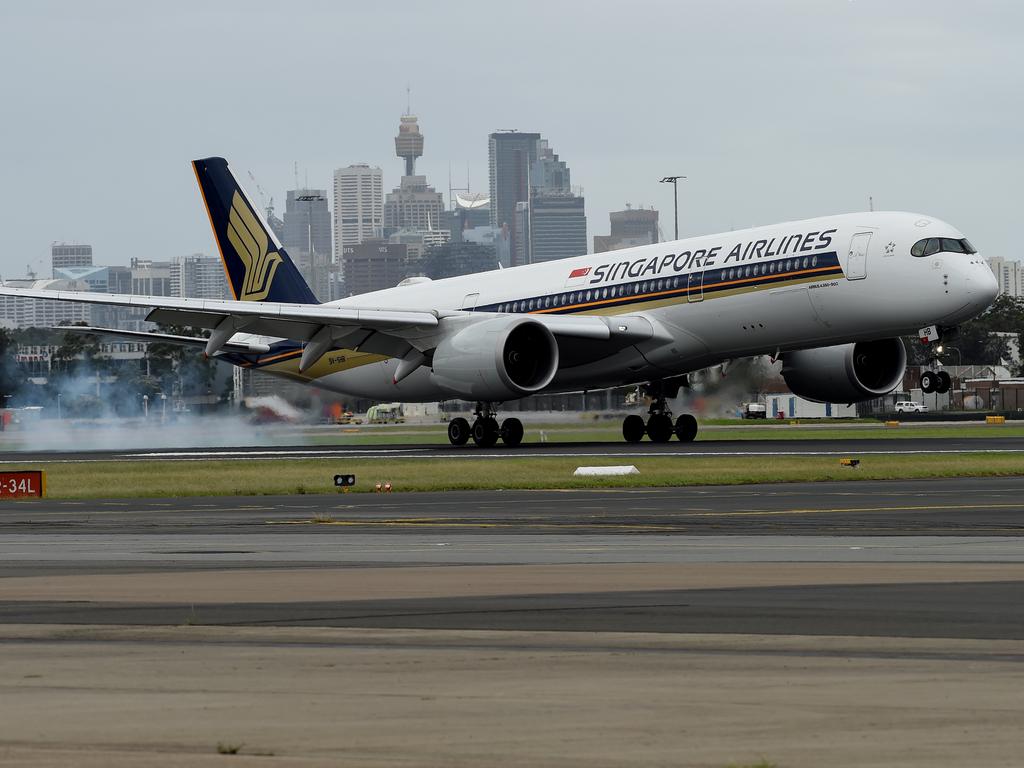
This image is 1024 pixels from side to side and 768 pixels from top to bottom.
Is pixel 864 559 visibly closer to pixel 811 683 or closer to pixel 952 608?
pixel 952 608

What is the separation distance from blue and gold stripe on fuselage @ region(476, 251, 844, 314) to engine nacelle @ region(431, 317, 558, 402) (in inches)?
121

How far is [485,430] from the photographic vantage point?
48844 millimetres

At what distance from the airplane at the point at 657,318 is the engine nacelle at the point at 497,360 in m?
0.05

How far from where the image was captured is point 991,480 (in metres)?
30.7

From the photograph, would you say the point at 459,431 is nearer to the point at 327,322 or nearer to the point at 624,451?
the point at 327,322

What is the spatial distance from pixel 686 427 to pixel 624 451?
7.34 m

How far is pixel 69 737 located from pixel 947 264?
3646 centimetres

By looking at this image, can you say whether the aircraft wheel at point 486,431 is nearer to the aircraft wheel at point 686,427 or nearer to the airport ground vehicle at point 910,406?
the aircraft wheel at point 686,427

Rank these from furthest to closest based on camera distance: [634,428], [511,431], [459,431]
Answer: [634,428], [459,431], [511,431]

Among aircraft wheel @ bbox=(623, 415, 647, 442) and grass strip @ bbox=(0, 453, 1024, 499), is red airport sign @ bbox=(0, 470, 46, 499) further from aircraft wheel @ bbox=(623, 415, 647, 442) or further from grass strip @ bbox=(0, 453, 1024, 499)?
aircraft wheel @ bbox=(623, 415, 647, 442)

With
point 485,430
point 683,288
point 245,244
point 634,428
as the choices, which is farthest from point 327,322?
point 245,244

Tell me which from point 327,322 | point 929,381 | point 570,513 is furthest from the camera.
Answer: point 327,322

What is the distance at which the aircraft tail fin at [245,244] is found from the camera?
2216 inches

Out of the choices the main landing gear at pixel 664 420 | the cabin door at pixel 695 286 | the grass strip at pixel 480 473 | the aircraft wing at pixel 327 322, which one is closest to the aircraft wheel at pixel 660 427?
the main landing gear at pixel 664 420
